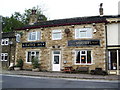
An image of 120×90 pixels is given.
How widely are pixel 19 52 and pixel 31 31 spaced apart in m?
3.49

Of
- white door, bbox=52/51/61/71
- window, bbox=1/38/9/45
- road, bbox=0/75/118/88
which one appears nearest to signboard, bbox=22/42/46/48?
white door, bbox=52/51/61/71

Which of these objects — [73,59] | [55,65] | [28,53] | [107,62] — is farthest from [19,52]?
[107,62]

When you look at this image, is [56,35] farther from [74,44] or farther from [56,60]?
[56,60]

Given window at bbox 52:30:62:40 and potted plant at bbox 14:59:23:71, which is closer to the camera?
window at bbox 52:30:62:40

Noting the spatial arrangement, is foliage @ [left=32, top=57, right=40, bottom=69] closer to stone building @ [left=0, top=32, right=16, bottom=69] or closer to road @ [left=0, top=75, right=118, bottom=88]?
stone building @ [left=0, top=32, right=16, bottom=69]

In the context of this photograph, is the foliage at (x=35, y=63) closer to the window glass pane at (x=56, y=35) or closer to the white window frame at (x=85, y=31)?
the window glass pane at (x=56, y=35)

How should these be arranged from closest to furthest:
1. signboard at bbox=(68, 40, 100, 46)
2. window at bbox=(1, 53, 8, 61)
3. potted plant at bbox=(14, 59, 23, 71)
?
signboard at bbox=(68, 40, 100, 46) < potted plant at bbox=(14, 59, 23, 71) < window at bbox=(1, 53, 8, 61)

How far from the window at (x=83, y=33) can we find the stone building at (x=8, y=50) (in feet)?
34.0

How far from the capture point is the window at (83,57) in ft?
66.2

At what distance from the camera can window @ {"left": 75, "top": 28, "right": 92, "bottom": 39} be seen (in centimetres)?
2045

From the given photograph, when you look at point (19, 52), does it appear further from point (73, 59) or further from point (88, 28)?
point (88, 28)

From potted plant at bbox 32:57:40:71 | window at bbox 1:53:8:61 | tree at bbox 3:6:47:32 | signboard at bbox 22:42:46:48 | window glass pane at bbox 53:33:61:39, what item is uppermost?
tree at bbox 3:6:47:32

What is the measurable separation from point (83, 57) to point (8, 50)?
12.5m

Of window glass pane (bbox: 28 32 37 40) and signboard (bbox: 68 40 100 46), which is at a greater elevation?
window glass pane (bbox: 28 32 37 40)
